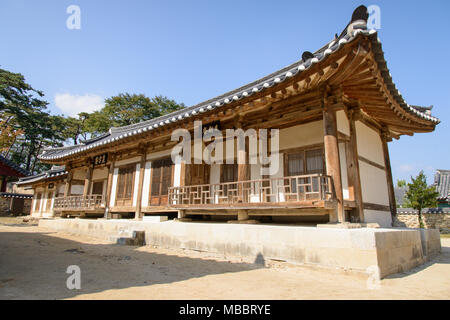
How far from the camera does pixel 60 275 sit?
5.09 m

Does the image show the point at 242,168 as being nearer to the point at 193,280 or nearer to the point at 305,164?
the point at 305,164

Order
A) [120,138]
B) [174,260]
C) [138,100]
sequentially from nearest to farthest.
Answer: [174,260]
[120,138]
[138,100]

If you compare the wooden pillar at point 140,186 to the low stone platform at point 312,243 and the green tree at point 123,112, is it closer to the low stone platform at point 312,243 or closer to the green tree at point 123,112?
the low stone platform at point 312,243

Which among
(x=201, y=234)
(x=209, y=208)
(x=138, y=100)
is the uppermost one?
(x=138, y=100)

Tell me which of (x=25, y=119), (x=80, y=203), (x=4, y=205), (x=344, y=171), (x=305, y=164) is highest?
(x=25, y=119)

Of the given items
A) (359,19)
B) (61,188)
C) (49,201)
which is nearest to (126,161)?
(359,19)

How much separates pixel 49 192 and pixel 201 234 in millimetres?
22422

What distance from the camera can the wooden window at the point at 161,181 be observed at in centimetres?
1098

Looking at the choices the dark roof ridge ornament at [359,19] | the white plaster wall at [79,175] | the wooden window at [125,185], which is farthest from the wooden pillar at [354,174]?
the white plaster wall at [79,175]

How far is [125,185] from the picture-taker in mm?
12758

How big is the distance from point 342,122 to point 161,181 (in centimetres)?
733
